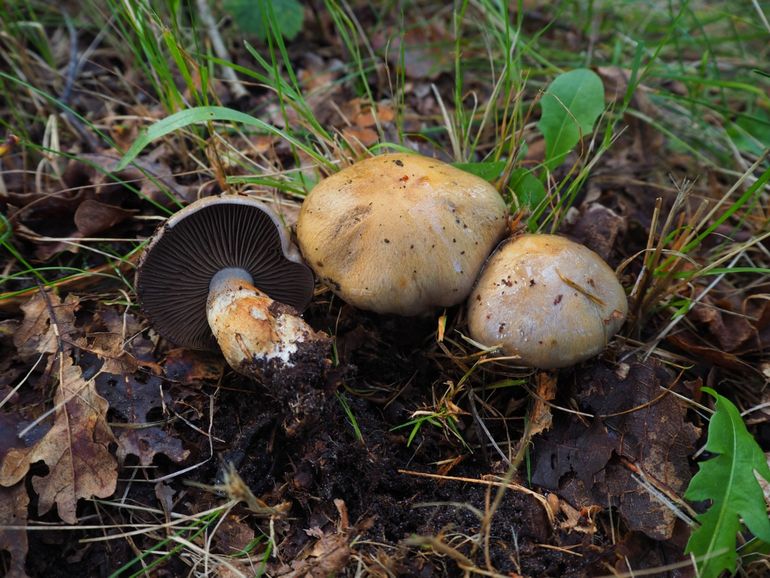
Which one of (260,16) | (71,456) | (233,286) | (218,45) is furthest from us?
(218,45)

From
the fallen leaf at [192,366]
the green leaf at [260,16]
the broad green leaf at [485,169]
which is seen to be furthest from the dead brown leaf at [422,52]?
the fallen leaf at [192,366]

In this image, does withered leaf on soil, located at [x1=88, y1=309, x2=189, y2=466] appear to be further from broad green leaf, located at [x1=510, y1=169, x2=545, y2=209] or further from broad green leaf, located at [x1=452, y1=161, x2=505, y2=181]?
broad green leaf, located at [x1=510, y1=169, x2=545, y2=209]

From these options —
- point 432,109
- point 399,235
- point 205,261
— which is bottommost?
point 432,109

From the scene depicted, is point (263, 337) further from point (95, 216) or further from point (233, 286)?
point (95, 216)

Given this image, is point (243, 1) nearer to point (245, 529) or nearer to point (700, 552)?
point (245, 529)

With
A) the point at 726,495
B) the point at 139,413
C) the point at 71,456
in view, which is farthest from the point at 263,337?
the point at 726,495

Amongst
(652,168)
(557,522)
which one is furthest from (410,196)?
(652,168)

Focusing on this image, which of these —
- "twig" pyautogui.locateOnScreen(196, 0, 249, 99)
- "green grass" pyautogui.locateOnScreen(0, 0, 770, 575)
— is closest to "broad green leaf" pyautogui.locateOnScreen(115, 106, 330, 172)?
"green grass" pyautogui.locateOnScreen(0, 0, 770, 575)

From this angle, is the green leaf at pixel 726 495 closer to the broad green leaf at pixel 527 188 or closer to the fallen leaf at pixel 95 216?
the broad green leaf at pixel 527 188
